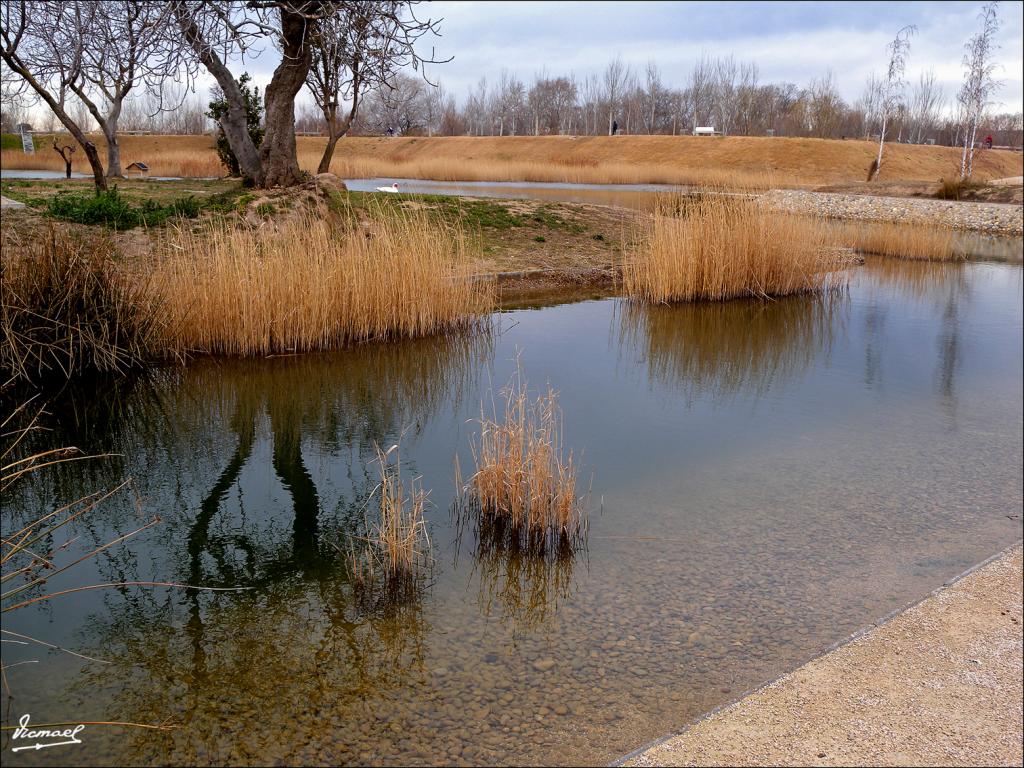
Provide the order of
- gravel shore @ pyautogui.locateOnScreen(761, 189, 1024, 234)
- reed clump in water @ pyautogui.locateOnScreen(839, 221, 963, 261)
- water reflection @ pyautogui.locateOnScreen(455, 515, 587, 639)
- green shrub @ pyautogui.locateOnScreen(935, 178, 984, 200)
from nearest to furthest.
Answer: water reflection @ pyautogui.locateOnScreen(455, 515, 587, 639), reed clump in water @ pyautogui.locateOnScreen(839, 221, 963, 261), gravel shore @ pyautogui.locateOnScreen(761, 189, 1024, 234), green shrub @ pyautogui.locateOnScreen(935, 178, 984, 200)

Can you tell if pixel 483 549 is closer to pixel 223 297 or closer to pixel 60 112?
pixel 223 297

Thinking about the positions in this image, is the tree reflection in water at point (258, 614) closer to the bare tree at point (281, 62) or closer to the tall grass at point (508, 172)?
the bare tree at point (281, 62)

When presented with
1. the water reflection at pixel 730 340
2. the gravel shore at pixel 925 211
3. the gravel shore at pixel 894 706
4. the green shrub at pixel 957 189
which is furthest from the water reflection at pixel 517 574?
the green shrub at pixel 957 189

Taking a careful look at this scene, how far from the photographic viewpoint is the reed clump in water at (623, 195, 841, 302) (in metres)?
9.81

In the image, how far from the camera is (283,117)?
12.9 m

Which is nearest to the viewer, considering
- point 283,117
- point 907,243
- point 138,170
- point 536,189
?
point 283,117

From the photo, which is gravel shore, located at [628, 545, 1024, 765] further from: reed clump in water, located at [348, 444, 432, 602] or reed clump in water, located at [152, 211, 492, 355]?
reed clump in water, located at [152, 211, 492, 355]

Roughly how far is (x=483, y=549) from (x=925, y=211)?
23.2 m

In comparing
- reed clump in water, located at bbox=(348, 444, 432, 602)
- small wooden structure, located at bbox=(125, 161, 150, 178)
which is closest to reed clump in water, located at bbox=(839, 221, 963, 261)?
reed clump in water, located at bbox=(348, 444, 432, 602)

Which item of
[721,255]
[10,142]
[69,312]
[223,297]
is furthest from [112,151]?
[10,142]

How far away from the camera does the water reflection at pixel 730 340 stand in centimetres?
745

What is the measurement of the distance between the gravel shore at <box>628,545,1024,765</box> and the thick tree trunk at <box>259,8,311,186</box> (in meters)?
11.6

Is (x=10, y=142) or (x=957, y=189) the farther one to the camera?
(x=10, y=142)

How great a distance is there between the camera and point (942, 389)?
7176 mm
